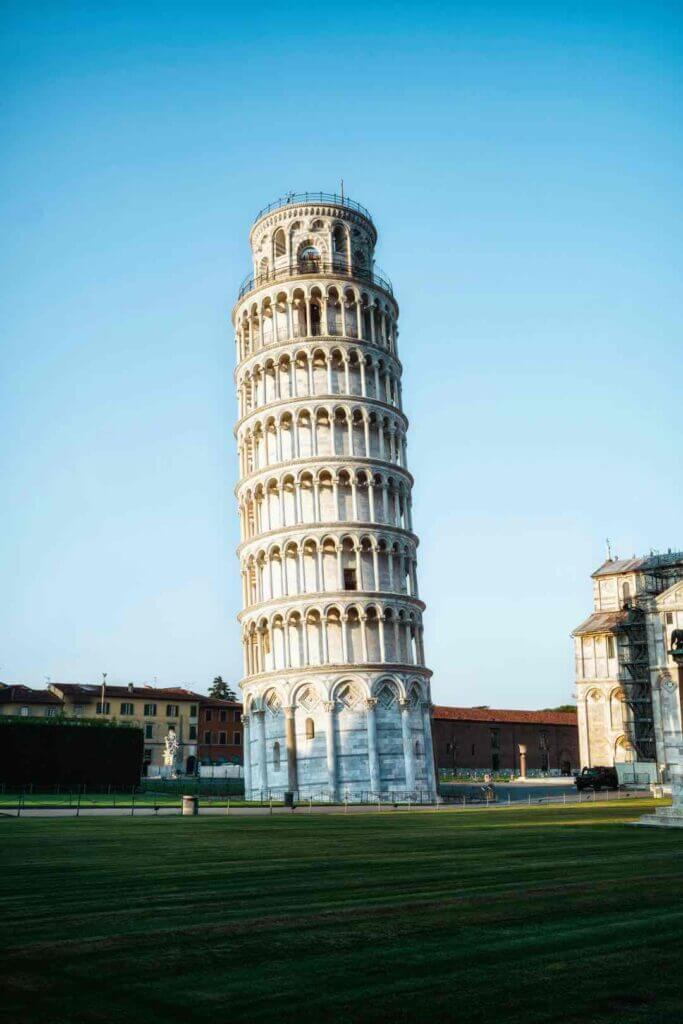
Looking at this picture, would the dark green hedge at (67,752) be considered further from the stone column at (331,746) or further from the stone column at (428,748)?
the stone column at (428,748)

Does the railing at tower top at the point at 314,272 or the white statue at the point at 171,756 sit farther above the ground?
the railing at tower top at the point at 314,272

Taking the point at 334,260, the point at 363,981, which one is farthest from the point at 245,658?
the point at 363,981

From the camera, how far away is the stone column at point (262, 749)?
198ft

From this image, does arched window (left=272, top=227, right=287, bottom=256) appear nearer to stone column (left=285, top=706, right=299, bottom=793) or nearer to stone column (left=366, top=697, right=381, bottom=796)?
stone column (left=285, top=706, right=299, bottom=793)

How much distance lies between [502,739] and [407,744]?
2097 inches

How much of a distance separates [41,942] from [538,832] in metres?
17.7

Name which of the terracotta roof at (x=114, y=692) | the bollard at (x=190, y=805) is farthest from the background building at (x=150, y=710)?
the bollard at (x=190, y=805)

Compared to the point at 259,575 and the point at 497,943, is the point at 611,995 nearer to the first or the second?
the point at 497,943

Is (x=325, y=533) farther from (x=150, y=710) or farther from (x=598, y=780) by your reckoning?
→ (x=150, y=710)

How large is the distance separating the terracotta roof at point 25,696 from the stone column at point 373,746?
2167 inches

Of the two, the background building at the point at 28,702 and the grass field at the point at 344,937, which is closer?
the grass field at the point at 344,937

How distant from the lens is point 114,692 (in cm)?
10731

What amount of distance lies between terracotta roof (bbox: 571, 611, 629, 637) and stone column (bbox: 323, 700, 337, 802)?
35882mm

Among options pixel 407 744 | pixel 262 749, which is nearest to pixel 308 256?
pixel 262 749
